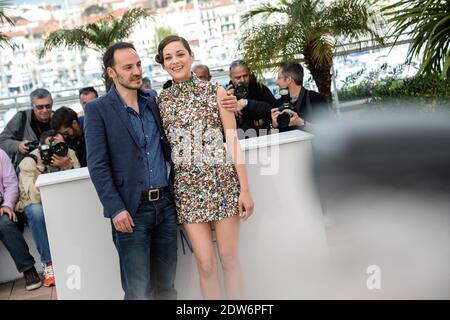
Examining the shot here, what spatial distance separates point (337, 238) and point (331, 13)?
12.3ft

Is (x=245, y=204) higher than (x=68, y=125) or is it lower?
lower

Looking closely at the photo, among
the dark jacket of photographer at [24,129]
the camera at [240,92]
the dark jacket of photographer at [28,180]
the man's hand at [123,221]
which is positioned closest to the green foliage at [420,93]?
the camera at [240,92]

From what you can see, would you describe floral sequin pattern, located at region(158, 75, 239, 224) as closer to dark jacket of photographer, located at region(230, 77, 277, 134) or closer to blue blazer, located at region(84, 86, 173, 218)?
blue blazer, located at region(84, 86, 173, 218)

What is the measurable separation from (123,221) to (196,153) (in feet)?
1.46

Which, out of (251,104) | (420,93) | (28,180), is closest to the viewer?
(251,104)

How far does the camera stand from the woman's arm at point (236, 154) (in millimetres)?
2830

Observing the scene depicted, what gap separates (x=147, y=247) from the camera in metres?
2.77

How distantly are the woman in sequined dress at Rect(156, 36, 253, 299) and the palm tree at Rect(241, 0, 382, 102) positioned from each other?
136 inches

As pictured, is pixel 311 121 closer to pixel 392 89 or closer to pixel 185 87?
pixel 185 87

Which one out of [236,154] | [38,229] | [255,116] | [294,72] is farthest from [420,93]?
[38,229]

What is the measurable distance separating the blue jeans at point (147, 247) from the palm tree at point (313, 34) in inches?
142

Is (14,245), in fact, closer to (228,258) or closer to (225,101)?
(228,258)

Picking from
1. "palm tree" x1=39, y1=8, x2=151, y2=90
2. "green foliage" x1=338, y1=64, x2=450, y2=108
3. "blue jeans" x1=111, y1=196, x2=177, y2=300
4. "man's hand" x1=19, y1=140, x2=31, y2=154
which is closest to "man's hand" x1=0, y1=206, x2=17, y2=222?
"man's hand" x1=19, y1=140, x2=31, y2=154
